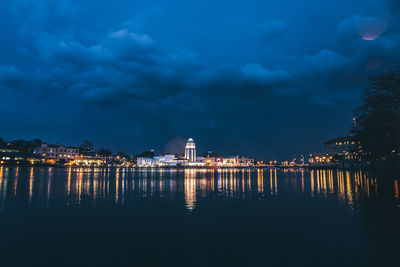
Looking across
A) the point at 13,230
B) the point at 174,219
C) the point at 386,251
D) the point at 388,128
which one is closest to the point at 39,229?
the point at 13,230

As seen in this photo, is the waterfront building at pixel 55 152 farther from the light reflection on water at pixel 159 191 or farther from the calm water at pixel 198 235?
the calm water at pixel 198 235

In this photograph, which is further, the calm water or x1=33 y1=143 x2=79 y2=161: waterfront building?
x1=33 y1=143 x2=79 y2=161: waterfront building

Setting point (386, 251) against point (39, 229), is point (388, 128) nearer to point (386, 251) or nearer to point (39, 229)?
point (386, 251)

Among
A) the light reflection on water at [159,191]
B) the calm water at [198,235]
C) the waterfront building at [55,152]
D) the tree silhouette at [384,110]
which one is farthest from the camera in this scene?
the waterfront building at [55,152]

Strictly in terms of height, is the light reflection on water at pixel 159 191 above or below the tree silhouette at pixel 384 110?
below

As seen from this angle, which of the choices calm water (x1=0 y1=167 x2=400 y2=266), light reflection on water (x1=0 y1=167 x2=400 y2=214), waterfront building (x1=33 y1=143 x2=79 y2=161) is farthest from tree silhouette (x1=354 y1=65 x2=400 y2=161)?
waterfront building (x1=33 y1=143 x2=79 y2=161)

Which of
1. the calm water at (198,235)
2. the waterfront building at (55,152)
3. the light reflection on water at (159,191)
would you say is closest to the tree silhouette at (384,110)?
the light reflection on water at (159,191)

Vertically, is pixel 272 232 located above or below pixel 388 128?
below

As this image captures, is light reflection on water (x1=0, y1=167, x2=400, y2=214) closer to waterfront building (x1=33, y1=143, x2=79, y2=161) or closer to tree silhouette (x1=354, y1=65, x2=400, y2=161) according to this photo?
tree silhouette (x1=354, y1=65, x2=400, y2=161)

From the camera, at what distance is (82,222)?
1482cm

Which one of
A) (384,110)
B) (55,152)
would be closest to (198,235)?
(384,110)

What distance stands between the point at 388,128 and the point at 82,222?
67.2m


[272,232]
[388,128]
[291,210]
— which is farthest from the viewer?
[388,128]

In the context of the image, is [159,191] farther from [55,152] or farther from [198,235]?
[55,152]
